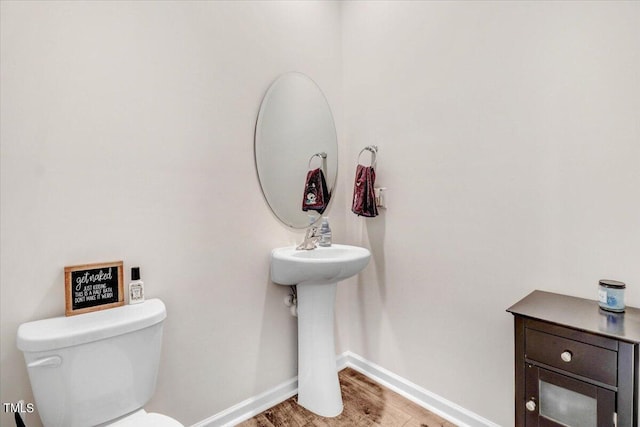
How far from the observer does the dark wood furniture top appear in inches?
37.1

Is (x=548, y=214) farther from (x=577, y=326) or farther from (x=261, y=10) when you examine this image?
(x=261, y=10)

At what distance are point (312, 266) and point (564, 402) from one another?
105 cm

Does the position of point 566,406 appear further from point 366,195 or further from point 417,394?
point 366,195

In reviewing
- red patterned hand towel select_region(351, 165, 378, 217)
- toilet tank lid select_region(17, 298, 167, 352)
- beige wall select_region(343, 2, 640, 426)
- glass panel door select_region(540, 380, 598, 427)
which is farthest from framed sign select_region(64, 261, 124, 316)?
glass panel door select_region(540, 380, 598, 427)

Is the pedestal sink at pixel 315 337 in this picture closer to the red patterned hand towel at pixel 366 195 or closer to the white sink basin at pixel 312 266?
the white sink basin at pixel 312 266

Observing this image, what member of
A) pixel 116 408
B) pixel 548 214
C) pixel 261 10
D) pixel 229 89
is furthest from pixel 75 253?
pixel 548 214

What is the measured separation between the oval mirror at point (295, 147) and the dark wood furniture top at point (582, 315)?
122 cm

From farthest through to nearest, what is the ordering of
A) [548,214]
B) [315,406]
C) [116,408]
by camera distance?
[315,406]
[548,214]
[116,408]

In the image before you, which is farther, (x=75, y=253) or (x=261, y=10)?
(x=261, y=10)

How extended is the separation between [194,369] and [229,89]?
1.41 metres

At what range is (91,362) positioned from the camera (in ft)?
3.44

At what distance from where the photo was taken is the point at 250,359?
1726 millimetres

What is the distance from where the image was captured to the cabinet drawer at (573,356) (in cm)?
94

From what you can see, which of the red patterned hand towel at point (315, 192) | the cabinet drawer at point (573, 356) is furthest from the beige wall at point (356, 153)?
the cabinet drawer at point (573, 356)
